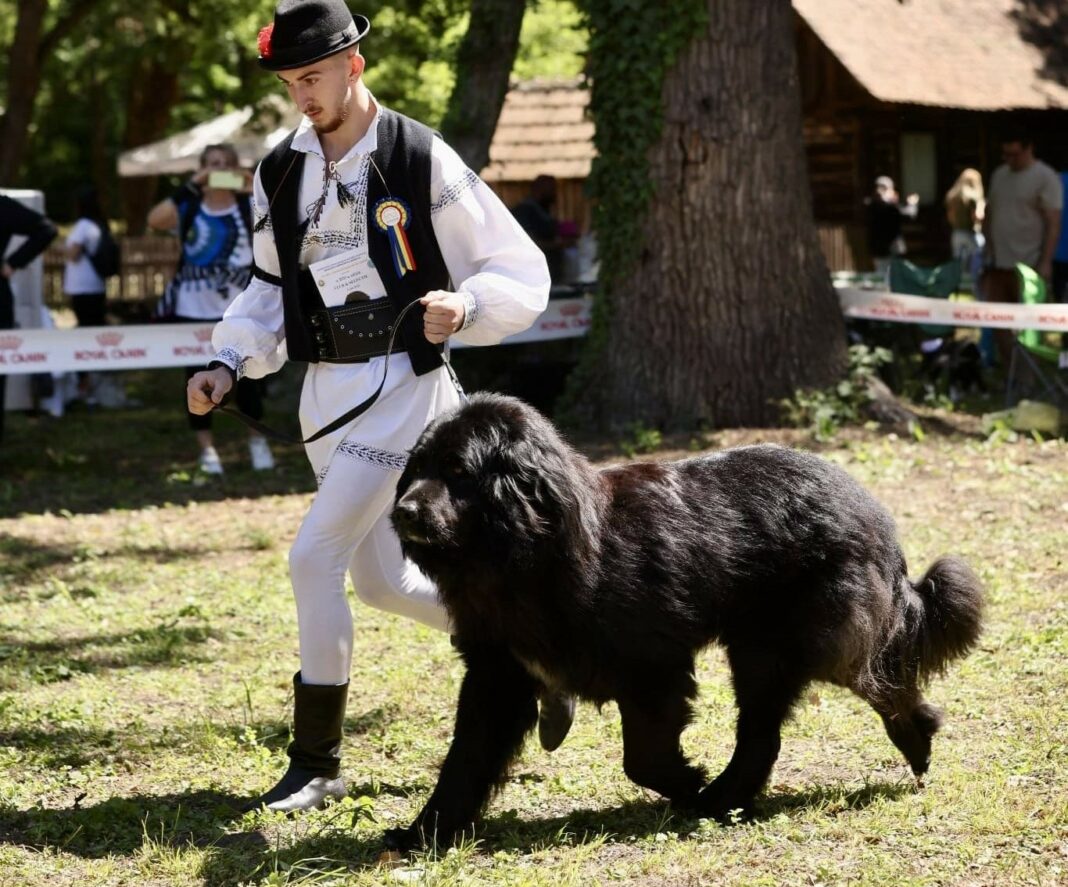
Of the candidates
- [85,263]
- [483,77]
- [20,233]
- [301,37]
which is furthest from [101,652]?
[85,263]

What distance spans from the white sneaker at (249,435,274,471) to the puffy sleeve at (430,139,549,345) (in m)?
6.85

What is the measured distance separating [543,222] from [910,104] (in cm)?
1108

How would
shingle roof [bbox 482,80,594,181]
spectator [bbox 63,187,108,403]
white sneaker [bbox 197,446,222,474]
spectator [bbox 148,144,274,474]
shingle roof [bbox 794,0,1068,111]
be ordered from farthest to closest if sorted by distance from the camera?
shingle roof [bbox 482,80,594,181] → shingle roof [bbox 794,0,1068,111] → spectator [bbox 63,187,108,403] → white sneaker [bbox 197,446,222,474] → spectator [bbox 148,144,274,474]

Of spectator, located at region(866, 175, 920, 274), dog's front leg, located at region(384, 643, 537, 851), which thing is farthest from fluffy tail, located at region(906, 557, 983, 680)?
spectator, located at region(866, 175, 920, 274)

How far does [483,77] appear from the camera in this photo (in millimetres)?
13664

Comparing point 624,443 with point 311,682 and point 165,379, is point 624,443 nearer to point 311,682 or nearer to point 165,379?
point 311,682

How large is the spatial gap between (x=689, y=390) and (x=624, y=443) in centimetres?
70

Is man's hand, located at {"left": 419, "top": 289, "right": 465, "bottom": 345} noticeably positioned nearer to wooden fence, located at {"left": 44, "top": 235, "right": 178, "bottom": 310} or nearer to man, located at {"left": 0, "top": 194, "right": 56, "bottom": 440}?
man, located at {"left": 0, "top": 194, "right": 56, "bottom": 440}

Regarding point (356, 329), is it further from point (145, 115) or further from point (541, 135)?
point (145, 115)

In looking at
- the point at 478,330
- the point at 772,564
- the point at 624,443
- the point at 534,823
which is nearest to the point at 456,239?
the point at 478,330

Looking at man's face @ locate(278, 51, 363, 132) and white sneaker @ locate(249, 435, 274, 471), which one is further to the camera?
white sneaker @ locate(249, 435, 274, 471)

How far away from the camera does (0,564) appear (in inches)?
328

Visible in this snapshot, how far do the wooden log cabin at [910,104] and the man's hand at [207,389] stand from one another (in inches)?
756

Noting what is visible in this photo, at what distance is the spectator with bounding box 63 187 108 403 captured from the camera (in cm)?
1448
